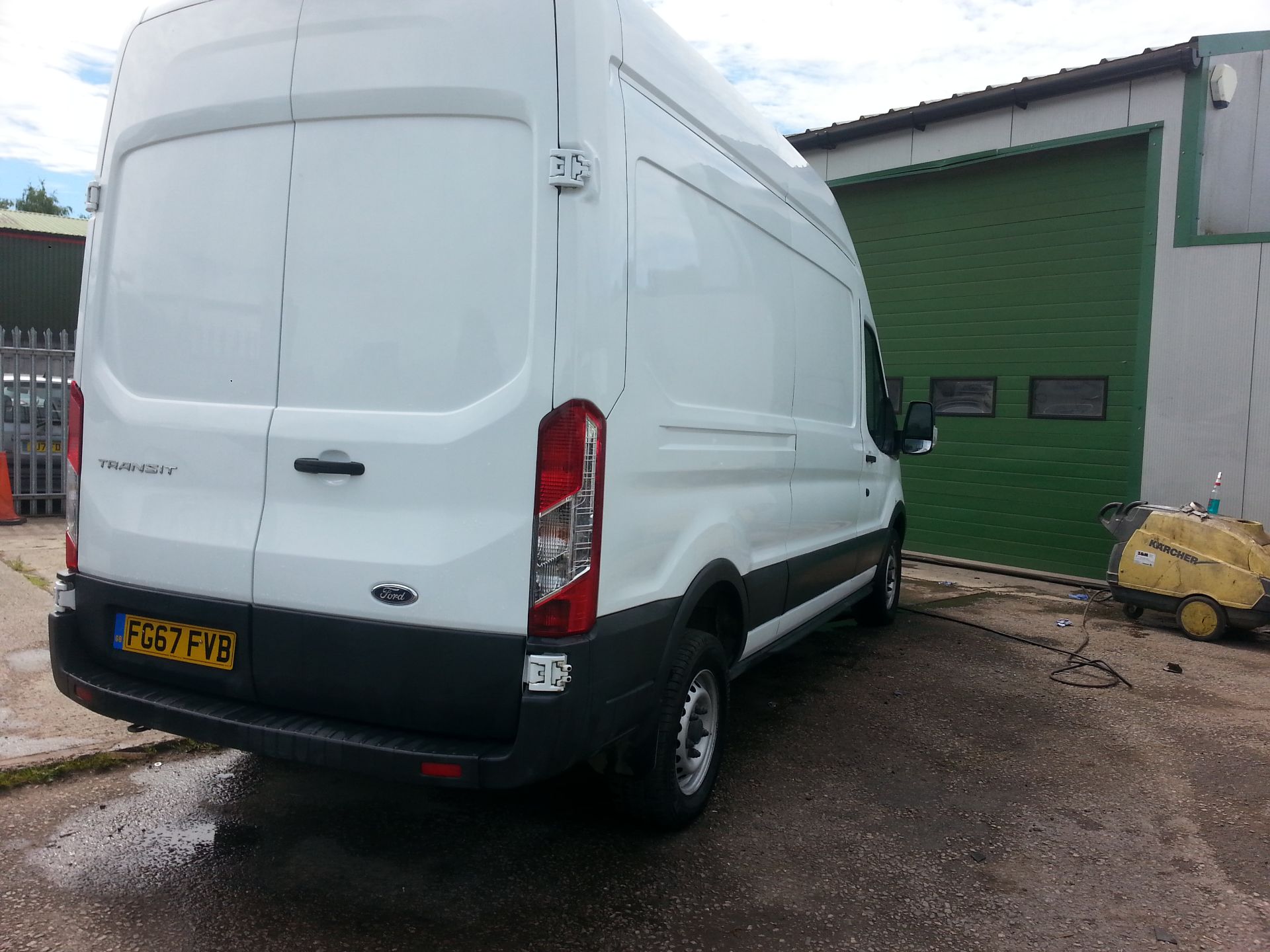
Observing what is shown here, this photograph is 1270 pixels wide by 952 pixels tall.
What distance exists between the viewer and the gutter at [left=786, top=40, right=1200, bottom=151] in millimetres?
8367

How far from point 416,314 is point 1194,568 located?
6356 millimetres

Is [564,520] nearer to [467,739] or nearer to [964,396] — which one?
[467,739]

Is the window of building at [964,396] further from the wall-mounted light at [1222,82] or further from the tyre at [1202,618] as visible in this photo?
the tyre at [1202,618]

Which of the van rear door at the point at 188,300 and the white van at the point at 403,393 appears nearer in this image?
the white van at the point at 403,393

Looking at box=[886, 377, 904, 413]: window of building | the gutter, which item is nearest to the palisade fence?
the gutter

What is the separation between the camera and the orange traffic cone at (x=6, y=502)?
9.41 metres

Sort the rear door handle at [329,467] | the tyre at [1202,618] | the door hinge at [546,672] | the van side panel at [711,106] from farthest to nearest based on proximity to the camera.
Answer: the tyre at [1202,618] < the van side panel at [711,106] < the rear door handle at [329,467] < the door hinge at [546,672]

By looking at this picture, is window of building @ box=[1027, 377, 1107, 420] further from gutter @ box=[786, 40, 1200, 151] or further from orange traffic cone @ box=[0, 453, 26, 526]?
orange traffic cone @ box=[0, 453, 26, 526]

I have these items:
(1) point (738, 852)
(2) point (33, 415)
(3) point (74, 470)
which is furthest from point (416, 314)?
(2) point (33, 415)

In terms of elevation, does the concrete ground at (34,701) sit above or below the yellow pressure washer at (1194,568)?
below

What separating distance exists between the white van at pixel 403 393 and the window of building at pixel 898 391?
25.1 feet

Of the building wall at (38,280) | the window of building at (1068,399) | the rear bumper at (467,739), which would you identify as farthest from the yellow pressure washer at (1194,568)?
the building wall at (38,280)

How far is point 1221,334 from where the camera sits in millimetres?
8344

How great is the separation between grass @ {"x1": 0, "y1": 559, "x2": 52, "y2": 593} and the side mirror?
228 inches
